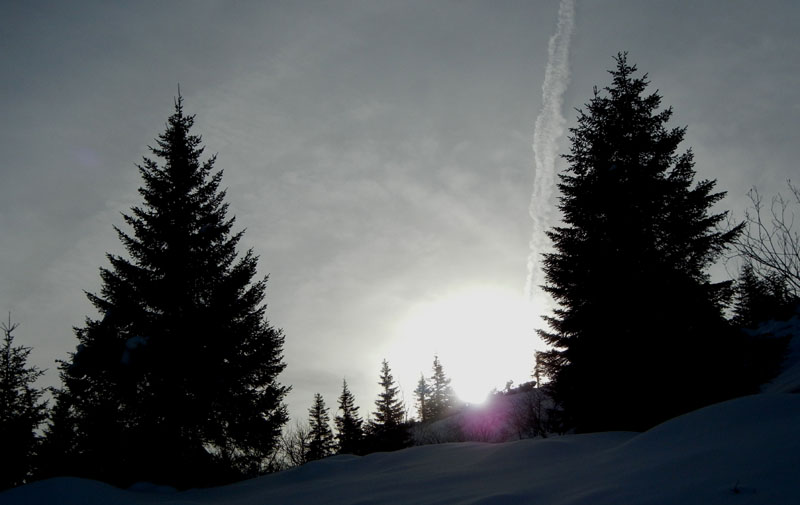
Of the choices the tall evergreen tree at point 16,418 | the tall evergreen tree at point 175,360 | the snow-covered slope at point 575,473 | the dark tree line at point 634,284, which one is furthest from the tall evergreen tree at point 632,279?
the tall evergreen tree at point 16,418

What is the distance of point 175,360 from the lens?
43.3 ft

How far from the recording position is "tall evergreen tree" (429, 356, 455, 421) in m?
56.1

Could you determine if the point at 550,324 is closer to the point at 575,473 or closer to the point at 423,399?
the point at 575,473

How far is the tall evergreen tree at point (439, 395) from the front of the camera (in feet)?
184

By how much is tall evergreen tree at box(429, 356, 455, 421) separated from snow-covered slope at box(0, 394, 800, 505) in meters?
51.1

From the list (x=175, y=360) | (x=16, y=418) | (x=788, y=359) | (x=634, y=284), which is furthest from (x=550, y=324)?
(x=16, y=418)

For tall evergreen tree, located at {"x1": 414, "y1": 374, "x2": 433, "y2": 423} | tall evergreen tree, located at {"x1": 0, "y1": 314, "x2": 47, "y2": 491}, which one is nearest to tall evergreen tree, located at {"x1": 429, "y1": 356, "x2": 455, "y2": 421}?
tall evergreen tree, located at {"x1": 414, "y1": 374, "x2": 433, "y2": 423}

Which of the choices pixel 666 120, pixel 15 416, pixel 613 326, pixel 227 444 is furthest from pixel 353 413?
pixel 666 120

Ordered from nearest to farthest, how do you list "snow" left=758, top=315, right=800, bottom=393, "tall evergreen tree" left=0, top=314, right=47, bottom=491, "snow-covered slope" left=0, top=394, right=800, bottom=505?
"snow-covered slope" left=0, top=394, right=800, bottom=505 < "snow" left=758, top=315, right=800, bottom=393 < "tall evergreen tree" left=0, top=314, right=47, bottom=491

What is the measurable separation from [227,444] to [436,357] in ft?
152

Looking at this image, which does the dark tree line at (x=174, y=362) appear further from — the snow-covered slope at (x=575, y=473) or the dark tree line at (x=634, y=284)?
the dark tree line at (x=634, y=284)

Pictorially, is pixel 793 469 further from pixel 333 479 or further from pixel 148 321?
pixel 148 321

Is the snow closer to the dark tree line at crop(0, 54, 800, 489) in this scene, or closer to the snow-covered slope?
the dark tree line at crop(0, 54, 800, 489)

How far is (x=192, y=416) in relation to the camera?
43.0 feet
